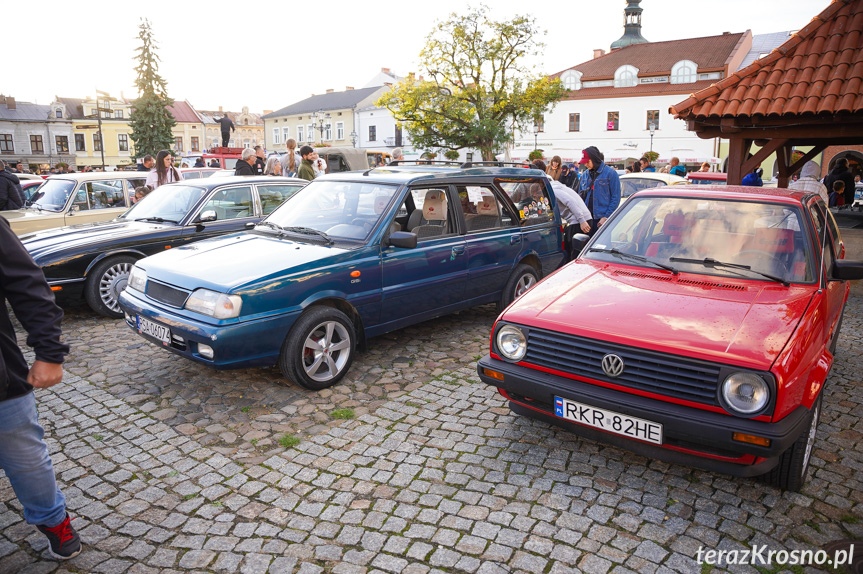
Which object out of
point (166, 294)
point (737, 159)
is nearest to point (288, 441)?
point (166, 294)

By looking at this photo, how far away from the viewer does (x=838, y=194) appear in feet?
44.7

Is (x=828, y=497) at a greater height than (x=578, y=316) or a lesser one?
lesser

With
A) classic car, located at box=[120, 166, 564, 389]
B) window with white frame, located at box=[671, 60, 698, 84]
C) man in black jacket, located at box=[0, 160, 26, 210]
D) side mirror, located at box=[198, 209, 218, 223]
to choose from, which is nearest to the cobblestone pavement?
classic car, located at box=[120, 166, 564, 389]

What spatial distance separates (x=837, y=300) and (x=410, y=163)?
16.2 ft

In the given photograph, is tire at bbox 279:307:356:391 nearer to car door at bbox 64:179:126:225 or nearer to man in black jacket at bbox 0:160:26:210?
car door at bbox 64:179:126:225

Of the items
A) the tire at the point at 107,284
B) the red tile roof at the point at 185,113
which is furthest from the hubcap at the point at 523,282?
the red tile roof at the point at 185,113

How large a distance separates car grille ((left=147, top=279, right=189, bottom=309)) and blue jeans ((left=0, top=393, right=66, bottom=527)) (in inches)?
80.7

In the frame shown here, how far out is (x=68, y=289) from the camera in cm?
674

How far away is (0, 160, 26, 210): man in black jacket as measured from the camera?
10852mm

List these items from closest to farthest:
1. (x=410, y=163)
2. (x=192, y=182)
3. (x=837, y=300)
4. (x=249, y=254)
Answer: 1. (x=837, y=300)
2. (x=249, y=254)
3. (x=410, y=163)
4. (x=192, y=182)

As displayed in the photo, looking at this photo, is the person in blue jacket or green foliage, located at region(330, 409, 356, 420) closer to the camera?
green foliage, located at region(330, 409, 356, 420)

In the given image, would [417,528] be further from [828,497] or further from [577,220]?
[577,220]

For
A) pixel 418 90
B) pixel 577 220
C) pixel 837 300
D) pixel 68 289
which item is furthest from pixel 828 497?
pixel 418 90

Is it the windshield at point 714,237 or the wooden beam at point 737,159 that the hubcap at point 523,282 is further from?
the wooden beam at point 737,159
